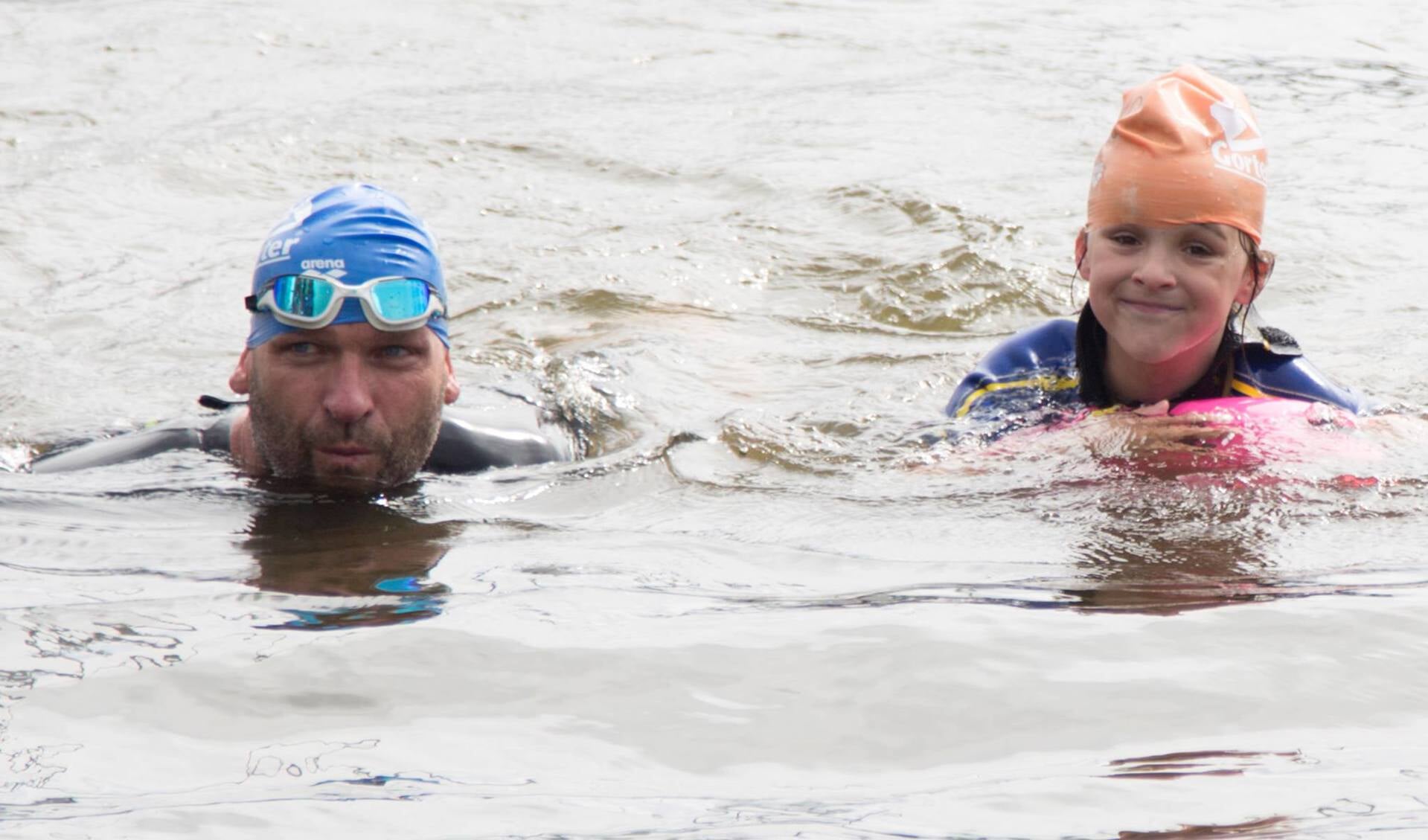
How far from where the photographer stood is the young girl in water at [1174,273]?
5.37m

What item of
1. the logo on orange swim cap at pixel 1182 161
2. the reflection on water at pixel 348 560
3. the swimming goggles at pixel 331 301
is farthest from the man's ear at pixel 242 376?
the logo on orange swim cap at pixel 1182 161

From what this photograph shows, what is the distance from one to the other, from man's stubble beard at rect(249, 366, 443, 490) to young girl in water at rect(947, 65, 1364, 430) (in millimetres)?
1998

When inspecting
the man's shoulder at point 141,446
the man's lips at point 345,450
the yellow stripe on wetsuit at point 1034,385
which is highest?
the yellow stripe on wetsuit at point 1034,385

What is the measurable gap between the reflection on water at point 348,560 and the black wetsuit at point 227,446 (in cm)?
63

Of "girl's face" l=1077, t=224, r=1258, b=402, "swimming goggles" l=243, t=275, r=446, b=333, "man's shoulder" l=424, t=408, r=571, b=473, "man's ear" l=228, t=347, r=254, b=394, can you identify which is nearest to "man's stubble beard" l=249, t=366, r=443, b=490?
"man's ear" l=228, t=347, r=254, b=394

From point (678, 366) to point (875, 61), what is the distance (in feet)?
22.5

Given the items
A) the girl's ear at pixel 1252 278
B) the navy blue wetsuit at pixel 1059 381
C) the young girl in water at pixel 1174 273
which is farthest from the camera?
the navy blue wetsuit at pixel 1059 381

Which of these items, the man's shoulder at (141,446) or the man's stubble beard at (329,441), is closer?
the man's stubble beard at (329,441)

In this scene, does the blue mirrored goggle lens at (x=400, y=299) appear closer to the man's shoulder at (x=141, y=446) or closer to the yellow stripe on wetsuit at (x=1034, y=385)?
the man's shoulder at (x=141, y=446)

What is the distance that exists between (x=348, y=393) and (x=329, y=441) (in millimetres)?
168

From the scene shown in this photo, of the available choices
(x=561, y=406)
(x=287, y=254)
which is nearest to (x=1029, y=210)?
(x=561, y=406)

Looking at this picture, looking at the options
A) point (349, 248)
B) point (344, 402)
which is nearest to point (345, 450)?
point (344, 402)

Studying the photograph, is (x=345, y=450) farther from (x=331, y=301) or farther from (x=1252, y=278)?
(x=1252, y=278)

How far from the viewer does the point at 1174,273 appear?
5.36 metres
